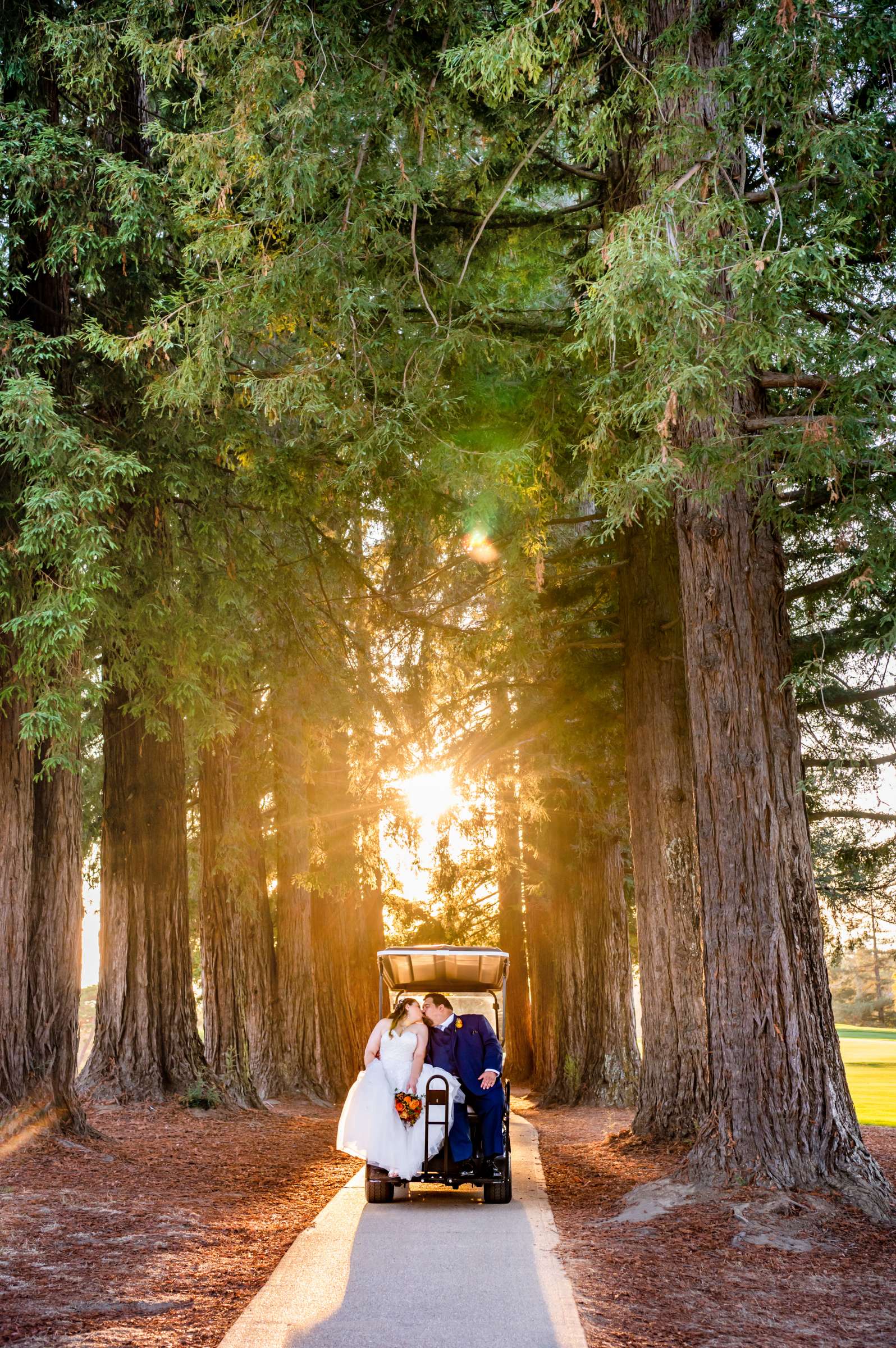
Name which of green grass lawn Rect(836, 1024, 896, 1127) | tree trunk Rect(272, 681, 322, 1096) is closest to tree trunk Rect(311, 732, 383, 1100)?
tree trunk Rect(272, 681, 322, 1096)

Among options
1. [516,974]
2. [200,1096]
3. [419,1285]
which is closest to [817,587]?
[419,1285]

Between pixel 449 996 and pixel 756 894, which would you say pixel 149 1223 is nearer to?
pixel 449 996

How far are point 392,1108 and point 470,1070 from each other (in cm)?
60

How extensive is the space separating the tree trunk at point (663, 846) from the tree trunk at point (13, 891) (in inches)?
233

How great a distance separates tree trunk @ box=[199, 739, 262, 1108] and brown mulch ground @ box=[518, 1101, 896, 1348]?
312 inches

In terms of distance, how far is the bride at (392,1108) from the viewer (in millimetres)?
7836

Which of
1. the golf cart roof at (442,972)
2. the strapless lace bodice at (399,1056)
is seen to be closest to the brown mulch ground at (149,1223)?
the strapless lace bodice at (399,1056)

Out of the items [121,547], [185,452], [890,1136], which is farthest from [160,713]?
[890,1136]

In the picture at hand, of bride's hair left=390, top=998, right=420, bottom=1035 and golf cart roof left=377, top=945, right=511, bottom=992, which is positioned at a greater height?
golf cart roof left=377, top=945, right=511, bottom=992

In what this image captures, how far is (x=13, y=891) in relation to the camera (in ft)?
31.6

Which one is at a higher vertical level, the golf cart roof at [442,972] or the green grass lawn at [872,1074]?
the golf cart roof at [442,972]

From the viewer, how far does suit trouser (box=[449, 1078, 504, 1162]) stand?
25.8 ft

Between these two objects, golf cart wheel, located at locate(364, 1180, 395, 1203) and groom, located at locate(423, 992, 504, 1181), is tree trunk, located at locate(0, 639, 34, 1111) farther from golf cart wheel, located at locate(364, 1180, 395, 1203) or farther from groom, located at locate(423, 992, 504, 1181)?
groom, located at locate(423, 992, 504, 1181)

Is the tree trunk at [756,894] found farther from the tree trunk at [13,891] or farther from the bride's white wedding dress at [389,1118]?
the tree trunk at [13,891]
